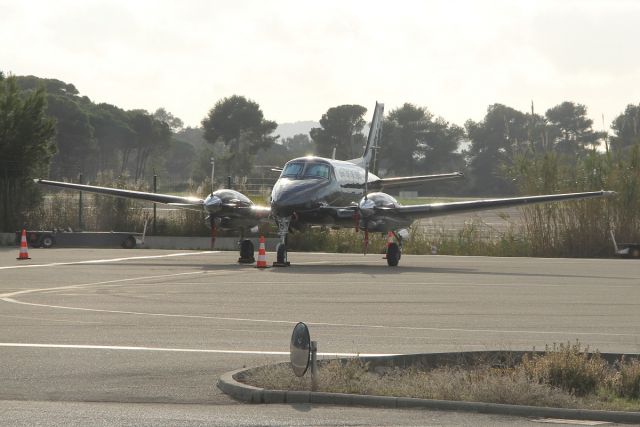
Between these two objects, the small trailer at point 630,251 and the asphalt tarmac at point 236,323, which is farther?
the small trailer at point 630,251

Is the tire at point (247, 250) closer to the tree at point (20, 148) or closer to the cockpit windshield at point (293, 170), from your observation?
the cockpit windshield at point (293, 170)

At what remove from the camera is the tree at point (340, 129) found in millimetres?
117375

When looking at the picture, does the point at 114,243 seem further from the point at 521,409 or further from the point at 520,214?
the point at 521,409

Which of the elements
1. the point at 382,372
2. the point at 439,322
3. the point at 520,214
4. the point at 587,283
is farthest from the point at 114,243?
the point at 382,372

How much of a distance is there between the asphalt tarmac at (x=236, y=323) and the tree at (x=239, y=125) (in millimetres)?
91263

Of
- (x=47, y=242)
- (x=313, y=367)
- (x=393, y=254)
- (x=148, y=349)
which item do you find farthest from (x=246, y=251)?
(x=313, y=367)

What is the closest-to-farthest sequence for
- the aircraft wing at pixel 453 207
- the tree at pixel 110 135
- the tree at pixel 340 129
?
the aircraft wing at pixel 453 207, the tree at pixel 340 129, the tree at pixel 110 135

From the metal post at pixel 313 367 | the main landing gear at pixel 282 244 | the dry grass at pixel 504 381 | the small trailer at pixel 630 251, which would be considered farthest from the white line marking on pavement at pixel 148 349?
the small trailer at pixel 630 251

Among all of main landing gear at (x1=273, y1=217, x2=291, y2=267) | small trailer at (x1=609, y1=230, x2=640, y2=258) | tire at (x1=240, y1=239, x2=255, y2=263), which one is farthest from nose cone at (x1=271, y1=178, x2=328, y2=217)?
small trailer at (x1=609, y1=230, x2=640, y2=258)

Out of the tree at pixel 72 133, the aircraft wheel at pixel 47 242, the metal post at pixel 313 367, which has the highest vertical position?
the tree at pixel 72 133

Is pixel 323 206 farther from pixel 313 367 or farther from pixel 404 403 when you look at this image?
pixel 404 403

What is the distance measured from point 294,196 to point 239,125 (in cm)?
9293

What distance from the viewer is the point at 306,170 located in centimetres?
3156

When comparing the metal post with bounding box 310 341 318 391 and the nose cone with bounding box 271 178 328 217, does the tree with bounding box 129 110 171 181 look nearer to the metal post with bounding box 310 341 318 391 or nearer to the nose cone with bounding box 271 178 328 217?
the nose cone with bounding box 271 178 328 217
